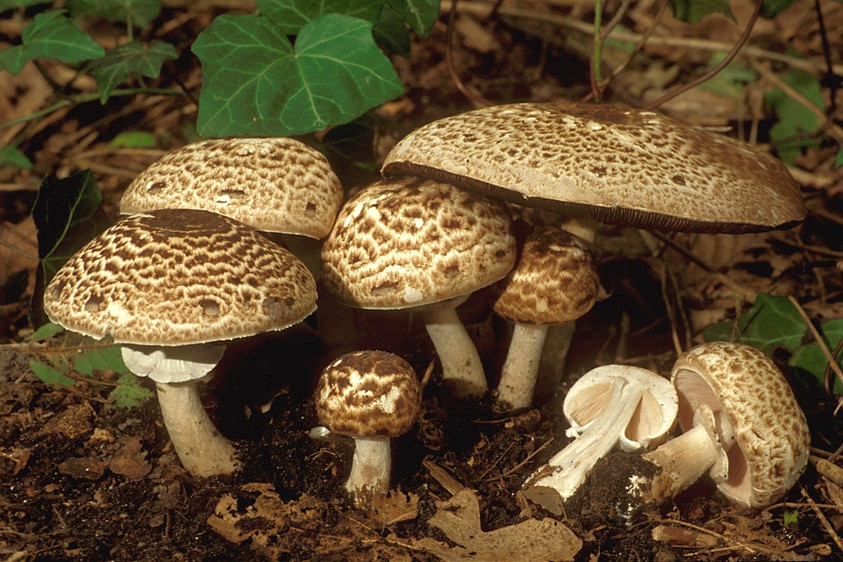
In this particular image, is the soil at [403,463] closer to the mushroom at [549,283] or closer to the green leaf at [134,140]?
the mushroom at [549,283]

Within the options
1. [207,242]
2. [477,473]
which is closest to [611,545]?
[477,473]

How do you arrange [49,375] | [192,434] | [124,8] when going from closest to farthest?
[192,434]
[49,375]
[124,8]

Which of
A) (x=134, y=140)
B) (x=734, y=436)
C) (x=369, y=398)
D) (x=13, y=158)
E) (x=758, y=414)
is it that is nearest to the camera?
(x=369, y=398)

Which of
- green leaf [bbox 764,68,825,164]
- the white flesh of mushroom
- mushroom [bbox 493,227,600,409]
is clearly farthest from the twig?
the white flesh of mushroom

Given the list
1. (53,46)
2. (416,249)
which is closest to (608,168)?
(416,249)

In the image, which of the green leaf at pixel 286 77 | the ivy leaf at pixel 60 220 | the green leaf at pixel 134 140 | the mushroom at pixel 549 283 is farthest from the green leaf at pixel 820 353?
the green leaf at pixel 134 140

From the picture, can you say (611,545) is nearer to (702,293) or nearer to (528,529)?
(528,529)

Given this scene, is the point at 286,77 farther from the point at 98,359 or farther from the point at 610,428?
the point at 610,428
